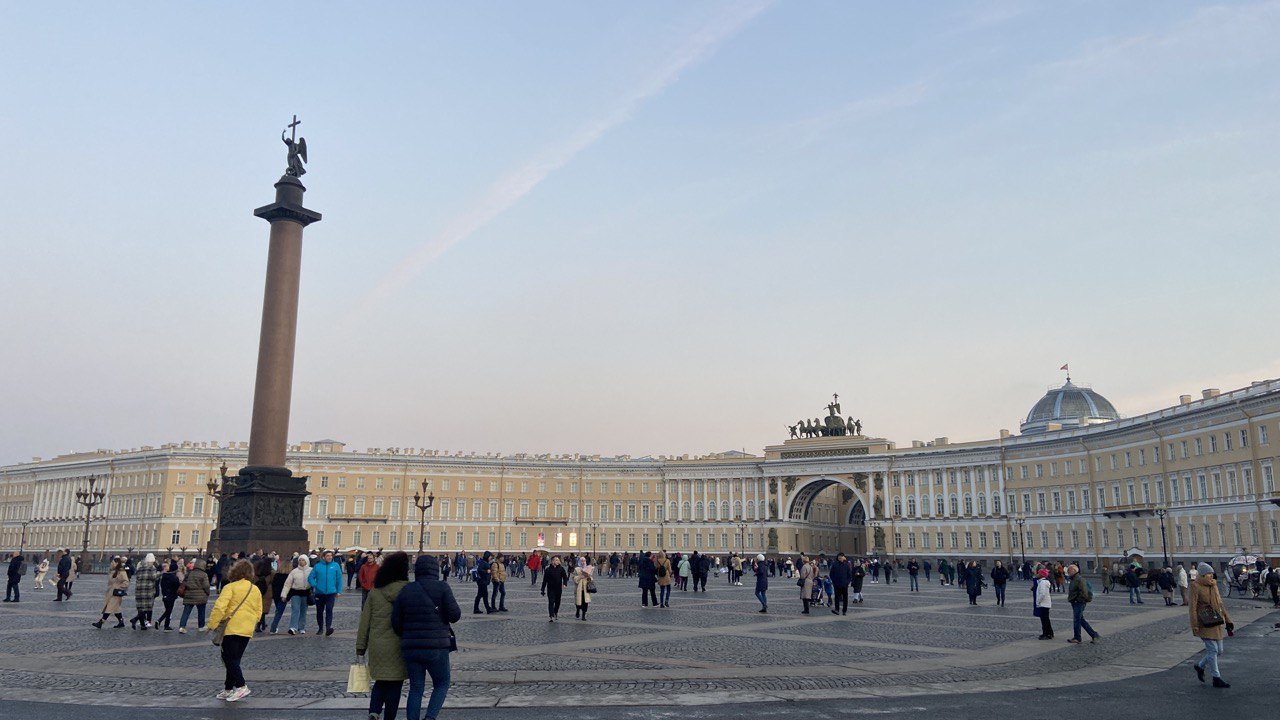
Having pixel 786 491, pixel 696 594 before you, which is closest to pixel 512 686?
pixel 696 594

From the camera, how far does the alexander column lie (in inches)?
1320

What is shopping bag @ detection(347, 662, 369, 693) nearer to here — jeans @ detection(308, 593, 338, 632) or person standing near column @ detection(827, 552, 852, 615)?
jeans @ detection(308, 593, 338, 632)

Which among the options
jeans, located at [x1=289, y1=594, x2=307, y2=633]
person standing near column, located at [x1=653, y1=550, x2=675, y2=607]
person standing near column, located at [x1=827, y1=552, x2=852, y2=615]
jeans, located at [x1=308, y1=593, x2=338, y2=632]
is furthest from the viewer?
person standing near column, located at [x1=653, y1=550, x2=675, y2=607]

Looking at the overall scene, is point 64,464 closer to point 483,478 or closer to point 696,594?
point 483,478

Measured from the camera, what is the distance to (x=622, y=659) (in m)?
15.4

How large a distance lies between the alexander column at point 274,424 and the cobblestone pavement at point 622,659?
7.66 meters

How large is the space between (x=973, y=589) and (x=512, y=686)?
2429 cm

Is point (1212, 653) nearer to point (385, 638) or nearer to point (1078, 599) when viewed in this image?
point (1078, 599)

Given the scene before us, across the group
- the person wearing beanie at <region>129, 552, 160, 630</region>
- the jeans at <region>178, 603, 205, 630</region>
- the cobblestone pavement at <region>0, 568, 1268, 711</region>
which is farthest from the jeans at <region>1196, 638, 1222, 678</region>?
the person wearing beanie at <region>129, 552, 160, 630</region>

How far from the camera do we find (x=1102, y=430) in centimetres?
8419

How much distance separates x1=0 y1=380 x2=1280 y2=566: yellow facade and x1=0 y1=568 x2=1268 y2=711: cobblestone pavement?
65.1 meters

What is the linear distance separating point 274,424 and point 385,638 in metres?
28.7

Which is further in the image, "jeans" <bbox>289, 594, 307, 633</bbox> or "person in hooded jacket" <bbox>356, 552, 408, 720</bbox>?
"jeans" <bbox>289, 594, 307, 633</bbox>

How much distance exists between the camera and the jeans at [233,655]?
10.8 meters
